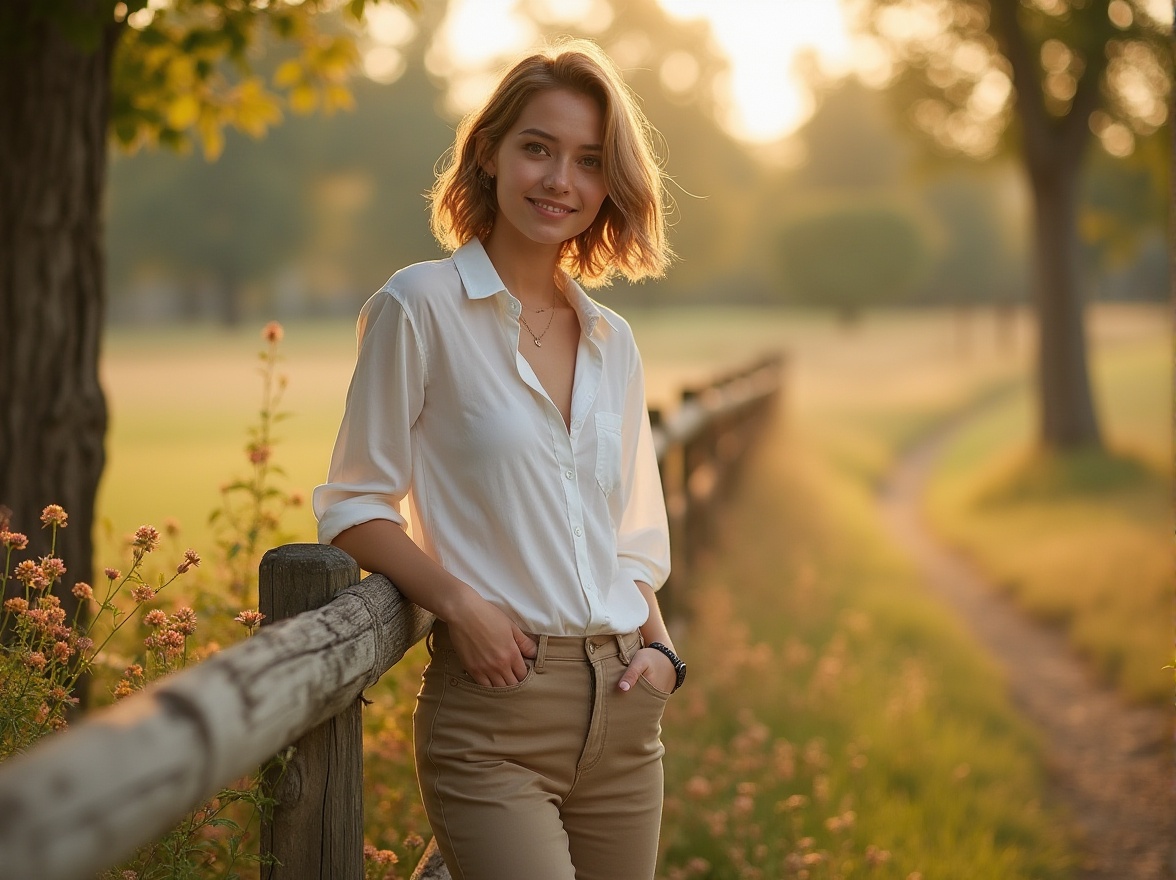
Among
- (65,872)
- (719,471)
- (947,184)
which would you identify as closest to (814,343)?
(947,184)

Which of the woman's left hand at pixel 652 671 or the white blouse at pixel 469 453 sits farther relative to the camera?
the woman's left hand at pixel 652 671

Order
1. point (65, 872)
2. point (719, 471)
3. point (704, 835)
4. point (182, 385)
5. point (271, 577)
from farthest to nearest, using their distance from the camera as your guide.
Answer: point (182, 385)
point (719, 471)
point (704, 835)
point (271, 577)
point (65, 872)

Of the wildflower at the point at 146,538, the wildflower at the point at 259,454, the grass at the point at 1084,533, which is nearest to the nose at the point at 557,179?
the wildflower at the point at 146,538

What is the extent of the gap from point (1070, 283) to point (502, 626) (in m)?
13.6

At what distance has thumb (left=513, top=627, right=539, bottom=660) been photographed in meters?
2.25

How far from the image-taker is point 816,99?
2420 inches

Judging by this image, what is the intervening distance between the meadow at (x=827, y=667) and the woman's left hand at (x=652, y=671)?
72 centimetres

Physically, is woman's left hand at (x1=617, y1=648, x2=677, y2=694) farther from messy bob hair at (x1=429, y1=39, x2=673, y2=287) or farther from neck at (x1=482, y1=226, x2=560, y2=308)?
messy bob hair at (x1=429, y1=39, x2=673, y2=287)

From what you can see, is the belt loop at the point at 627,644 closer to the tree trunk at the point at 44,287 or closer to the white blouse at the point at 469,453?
the white blouse at the point at 469,453

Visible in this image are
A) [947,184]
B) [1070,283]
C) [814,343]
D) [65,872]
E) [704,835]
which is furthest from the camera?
[947,184]

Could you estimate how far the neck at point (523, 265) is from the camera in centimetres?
257

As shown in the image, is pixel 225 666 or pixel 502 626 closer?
pixel 225 666

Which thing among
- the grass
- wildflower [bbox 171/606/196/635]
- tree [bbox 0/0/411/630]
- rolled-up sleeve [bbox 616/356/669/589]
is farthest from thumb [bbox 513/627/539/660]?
the grass

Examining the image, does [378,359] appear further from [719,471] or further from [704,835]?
[719,471]
